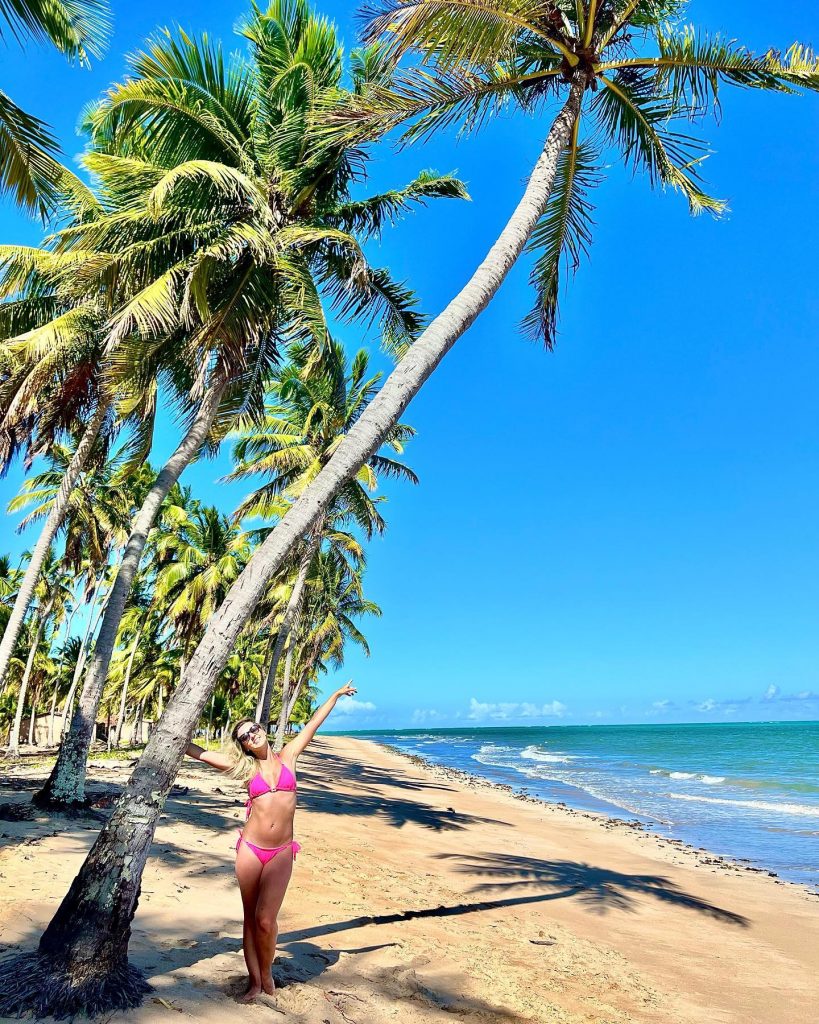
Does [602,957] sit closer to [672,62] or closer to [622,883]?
[622,883]

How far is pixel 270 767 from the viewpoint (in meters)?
4.11

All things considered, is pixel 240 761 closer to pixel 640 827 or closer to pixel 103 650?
pixel 103 650

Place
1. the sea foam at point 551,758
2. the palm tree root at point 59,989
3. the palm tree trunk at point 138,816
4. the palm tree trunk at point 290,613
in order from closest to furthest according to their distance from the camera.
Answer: the palm tree root at point 59,989, the palm tree trunk at point 138,816, the palm tree trunk at point 290,613, the sea foam at point 551,758

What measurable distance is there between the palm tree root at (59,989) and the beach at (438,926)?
0.13m

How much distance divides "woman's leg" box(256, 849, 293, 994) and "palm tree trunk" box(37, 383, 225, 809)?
6.00 metres

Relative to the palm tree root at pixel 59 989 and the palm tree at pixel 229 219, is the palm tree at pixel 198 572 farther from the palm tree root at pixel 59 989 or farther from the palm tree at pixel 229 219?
the palm tree root at pixel 59 989

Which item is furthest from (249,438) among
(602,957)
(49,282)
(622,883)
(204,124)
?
(602,957)

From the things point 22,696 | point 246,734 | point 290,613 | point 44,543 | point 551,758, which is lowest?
point 246,734

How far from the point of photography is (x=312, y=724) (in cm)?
430

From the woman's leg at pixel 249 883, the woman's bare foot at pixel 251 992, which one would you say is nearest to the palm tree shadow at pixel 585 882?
the woman's bare foot at pixel 251 992

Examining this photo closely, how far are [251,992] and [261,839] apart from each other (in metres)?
0.95

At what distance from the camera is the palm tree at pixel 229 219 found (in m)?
9.19

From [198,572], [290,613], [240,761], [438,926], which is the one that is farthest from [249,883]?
[198,572]

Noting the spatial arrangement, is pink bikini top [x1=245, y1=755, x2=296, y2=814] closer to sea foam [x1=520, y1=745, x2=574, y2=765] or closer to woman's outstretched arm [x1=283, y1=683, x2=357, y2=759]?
woman's outstretched arm [x1=283, y1=683, x2=357, y2=759]
